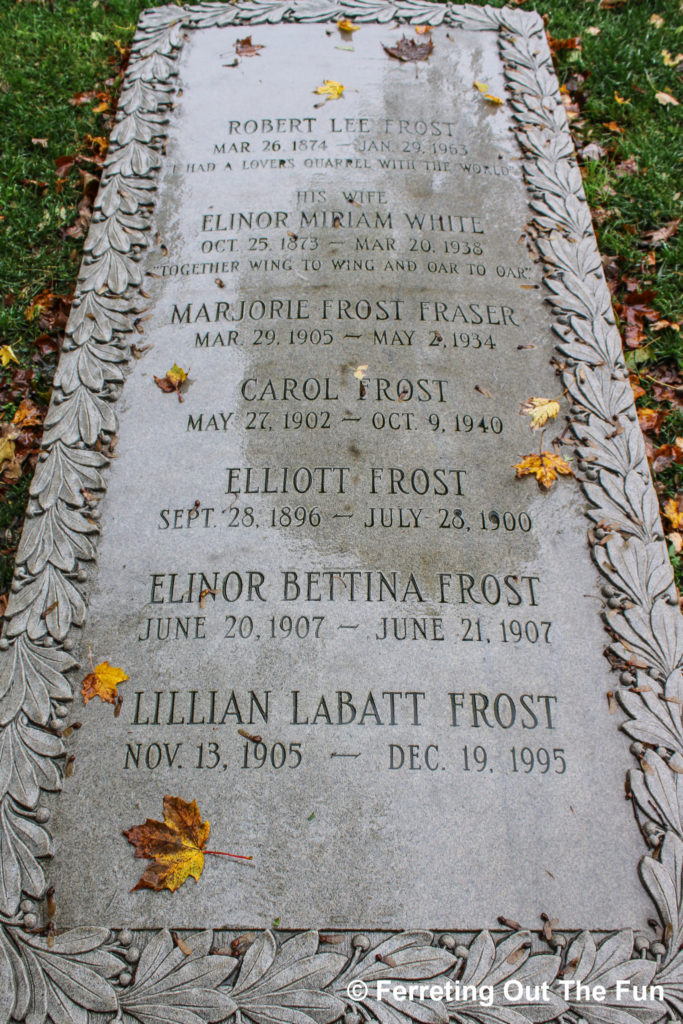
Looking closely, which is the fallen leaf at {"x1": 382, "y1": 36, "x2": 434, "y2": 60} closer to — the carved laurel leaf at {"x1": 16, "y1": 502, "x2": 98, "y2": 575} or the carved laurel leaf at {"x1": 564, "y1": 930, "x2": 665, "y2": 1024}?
the carved laurel leaf at {"x1": 16, "y1": 502, "x2": 98, "y2": 575}

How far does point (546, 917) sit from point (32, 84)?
253 inches

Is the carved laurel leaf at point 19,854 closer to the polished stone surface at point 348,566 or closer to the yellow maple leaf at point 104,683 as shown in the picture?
the polished stone surface at point 348,566

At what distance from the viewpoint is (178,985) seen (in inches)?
93.4

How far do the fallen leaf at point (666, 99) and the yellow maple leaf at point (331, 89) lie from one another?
2730 millimetres

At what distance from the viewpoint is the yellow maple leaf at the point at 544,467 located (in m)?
3.26

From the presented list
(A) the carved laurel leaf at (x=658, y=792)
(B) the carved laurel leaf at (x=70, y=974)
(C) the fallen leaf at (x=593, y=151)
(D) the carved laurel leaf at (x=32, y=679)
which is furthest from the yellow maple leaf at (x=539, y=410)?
(C) the fallen leaf at (x=593, y=151)

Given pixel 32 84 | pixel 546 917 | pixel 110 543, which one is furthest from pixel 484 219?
pixel 32 84

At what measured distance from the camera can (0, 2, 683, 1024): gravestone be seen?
2.46 metres

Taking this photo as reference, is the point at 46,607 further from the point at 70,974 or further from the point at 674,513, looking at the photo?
the point at 674,513

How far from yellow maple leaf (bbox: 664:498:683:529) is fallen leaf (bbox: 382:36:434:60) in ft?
10.6

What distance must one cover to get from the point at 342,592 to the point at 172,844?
1144 mm

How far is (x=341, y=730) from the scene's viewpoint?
2.76 meters

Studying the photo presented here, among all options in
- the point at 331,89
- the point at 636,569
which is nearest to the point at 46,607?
the point at 636,569

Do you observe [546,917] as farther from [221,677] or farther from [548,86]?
[548,86]
